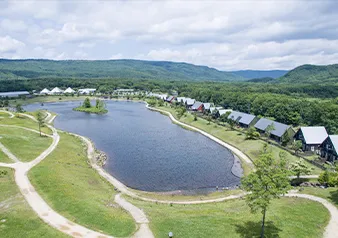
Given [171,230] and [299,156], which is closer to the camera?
[171,230]

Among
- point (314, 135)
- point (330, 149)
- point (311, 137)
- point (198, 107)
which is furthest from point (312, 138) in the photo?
point (198, 107)

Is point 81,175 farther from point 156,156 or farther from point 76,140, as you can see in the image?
point 76,140

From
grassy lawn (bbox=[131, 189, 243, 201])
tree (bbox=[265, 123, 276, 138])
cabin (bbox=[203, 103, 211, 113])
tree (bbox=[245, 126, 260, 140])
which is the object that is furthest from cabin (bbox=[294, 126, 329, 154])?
cabin (bbox=[203, 103, 211, 113])

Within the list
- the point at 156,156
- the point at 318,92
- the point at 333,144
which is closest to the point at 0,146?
the point at 156,156

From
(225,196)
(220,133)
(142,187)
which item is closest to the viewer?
(225,196)

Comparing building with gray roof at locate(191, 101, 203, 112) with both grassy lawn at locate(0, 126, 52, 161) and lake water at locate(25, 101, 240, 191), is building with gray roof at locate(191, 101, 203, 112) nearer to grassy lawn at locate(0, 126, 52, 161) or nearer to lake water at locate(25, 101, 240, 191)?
lake water at locate(25, 101, 240, 191)

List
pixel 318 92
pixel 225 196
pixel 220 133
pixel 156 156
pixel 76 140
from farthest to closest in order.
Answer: pixel 318 92 → pixel 220 133 → pixel 76 140 → pixel 156 156 → pixel 225 196

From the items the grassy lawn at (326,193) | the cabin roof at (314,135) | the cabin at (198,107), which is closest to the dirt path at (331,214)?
the grassy lawn at (326,193)
